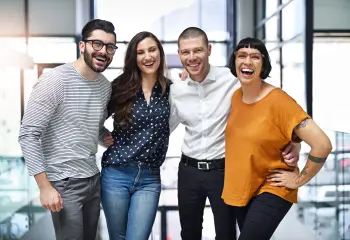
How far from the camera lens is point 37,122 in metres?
2.02

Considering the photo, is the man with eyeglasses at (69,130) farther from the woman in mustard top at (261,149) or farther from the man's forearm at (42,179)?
the woman in mustard top at (261,149)

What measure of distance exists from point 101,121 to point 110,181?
320mm

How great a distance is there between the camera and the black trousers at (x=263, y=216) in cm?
210

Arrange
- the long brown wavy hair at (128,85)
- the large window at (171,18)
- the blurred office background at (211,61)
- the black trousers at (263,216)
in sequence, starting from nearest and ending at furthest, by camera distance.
Result: the black trousers at (263,216), the long brown wavy hair at (128,85), the blurred office background at (211,61), the large window at (171,18)

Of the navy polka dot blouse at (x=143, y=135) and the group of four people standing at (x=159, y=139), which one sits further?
the navy polka dot blouse at (x=143, y=135)

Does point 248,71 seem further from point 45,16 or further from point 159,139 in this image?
point 45,16

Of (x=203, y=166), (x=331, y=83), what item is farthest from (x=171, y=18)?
(x=203, y=166)

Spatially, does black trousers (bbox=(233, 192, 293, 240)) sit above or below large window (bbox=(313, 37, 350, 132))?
below

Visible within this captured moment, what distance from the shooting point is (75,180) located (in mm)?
2189

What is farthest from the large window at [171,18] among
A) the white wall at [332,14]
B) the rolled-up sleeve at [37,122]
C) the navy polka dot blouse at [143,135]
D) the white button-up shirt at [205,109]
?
the rolled-up sleeve at [37,122]

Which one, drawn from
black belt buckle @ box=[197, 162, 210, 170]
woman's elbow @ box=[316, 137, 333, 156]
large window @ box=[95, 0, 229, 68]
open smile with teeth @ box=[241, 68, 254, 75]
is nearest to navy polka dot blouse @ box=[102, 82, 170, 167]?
black belt buckle @ box=[197, 162, 210, 170]

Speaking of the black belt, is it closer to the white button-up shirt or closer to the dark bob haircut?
the white button-up shirt

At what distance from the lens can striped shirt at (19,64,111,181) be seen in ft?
6.65

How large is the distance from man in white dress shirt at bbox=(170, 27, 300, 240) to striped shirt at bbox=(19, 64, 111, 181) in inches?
19.1
